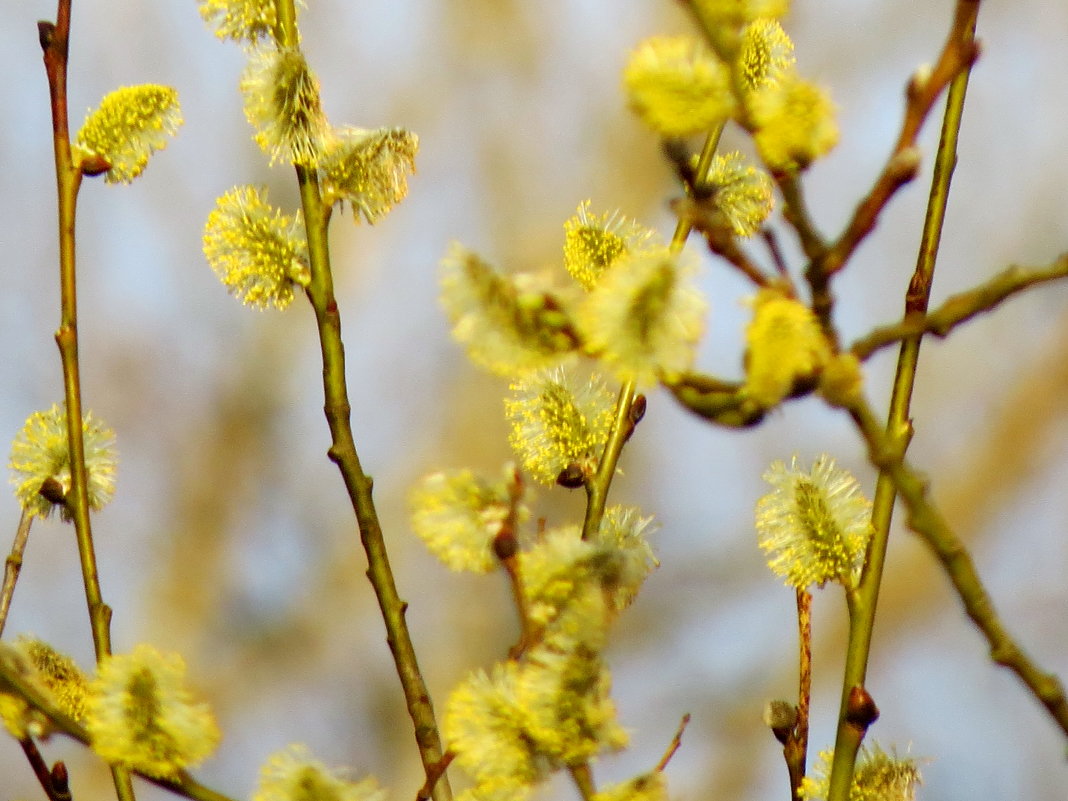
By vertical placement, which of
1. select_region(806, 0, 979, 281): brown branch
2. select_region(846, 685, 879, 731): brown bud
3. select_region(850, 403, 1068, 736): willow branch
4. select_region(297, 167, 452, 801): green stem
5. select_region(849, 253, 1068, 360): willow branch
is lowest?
select_region(850, 403, 1068, 736): willow branch

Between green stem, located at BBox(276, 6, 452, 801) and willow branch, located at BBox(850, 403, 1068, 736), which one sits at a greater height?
green stem, located at BBox(276, 6, 452, 801)

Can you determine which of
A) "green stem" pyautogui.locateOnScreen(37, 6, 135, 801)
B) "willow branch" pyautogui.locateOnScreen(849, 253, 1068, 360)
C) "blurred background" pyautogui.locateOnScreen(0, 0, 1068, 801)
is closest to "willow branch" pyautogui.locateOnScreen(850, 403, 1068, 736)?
"willow branch" pyautogui.locateOnScreen(849, 253, 1068, 360)

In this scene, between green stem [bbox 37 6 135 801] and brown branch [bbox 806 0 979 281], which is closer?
brown branch [bbox 806 0 979 281]

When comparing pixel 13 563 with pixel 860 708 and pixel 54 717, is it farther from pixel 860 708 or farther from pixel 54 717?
pixel 860 708

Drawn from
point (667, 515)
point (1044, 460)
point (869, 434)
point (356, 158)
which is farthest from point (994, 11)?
point (869, 434)

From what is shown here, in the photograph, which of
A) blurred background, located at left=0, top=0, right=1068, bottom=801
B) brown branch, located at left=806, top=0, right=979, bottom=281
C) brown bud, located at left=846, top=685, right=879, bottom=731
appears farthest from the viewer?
blurred background, located at left=0, top=0, right=1068, bottom=801

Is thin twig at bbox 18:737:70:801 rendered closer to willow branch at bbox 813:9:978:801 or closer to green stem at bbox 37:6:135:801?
green stem at bbox 37:6:135:801

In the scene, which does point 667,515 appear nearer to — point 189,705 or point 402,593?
point 402,593

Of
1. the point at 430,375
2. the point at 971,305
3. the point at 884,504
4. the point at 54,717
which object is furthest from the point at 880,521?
the point at 430,375
